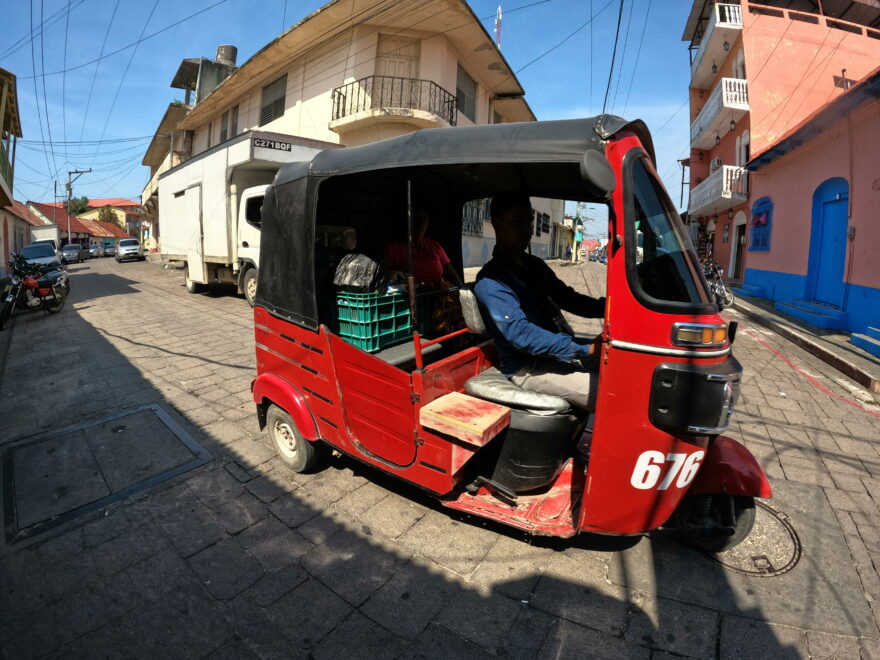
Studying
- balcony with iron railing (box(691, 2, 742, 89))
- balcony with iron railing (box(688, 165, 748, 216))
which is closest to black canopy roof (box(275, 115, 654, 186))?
balcony with iron railing (box(688, 165, 748, 216))

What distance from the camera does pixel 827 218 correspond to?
33.3ft

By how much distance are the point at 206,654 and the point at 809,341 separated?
374 inches

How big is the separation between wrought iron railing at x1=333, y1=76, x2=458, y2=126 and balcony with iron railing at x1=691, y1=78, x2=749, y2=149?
1051cm

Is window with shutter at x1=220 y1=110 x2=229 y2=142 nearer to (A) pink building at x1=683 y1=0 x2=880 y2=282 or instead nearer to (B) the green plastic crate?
(A) pink building at x1=683 y1=0 x2=880 y2=282

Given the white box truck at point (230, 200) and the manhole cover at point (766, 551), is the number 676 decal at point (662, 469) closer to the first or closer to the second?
the manhole cover at point (766, 551)

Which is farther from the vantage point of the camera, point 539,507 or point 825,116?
point 825,116

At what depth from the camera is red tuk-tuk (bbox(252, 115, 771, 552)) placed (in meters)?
2.01

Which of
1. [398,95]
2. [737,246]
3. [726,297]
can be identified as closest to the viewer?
[726,297]

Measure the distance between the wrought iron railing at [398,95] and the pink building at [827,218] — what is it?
30.2 feet

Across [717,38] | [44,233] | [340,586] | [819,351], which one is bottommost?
[340,586]

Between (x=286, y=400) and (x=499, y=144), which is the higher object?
(x=499, y=144)

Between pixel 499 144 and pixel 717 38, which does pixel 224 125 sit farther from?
pixel 499 144

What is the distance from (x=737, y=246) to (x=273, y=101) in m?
19.3

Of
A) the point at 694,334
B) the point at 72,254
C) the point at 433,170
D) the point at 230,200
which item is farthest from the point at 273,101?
the point at 72,254
